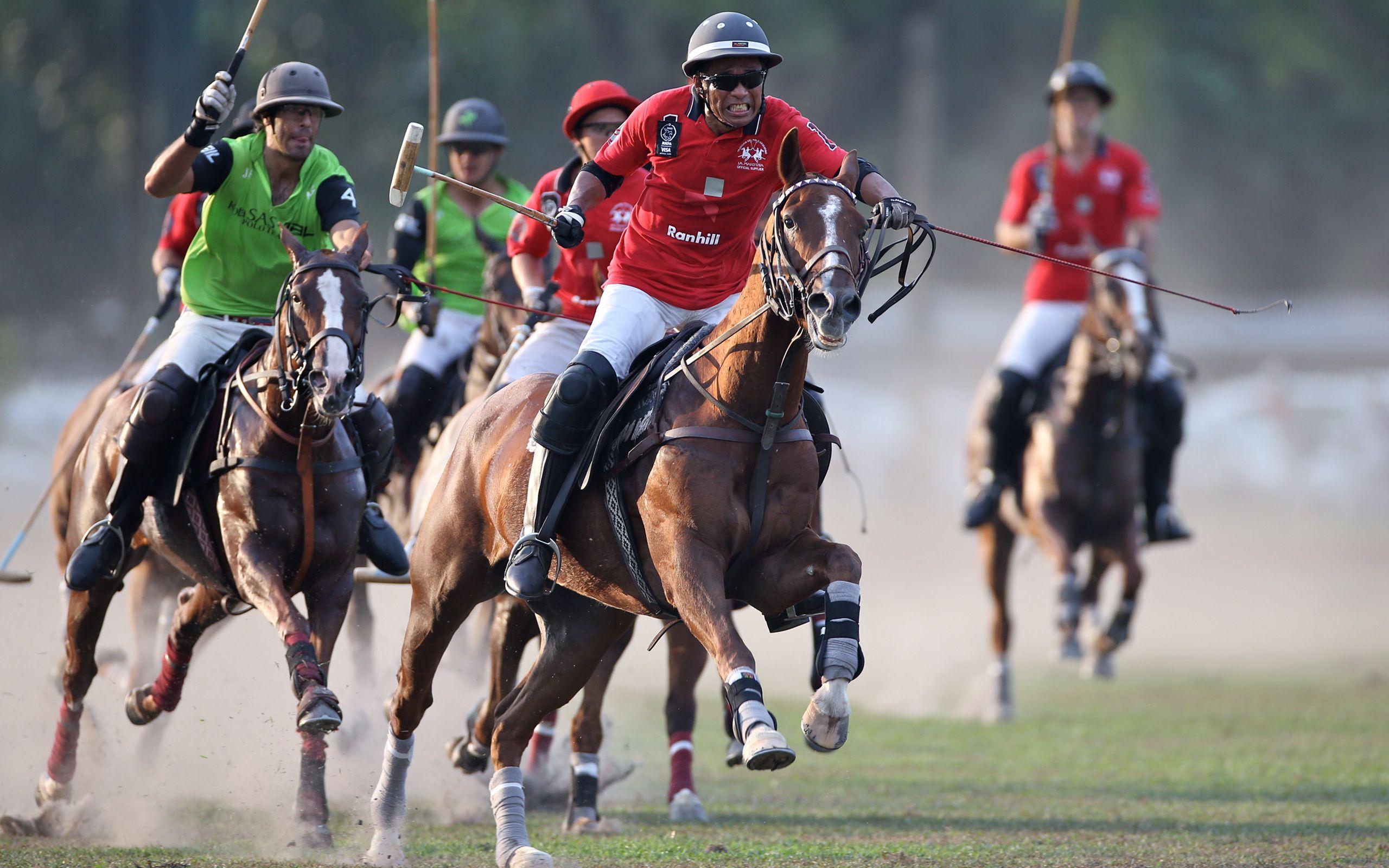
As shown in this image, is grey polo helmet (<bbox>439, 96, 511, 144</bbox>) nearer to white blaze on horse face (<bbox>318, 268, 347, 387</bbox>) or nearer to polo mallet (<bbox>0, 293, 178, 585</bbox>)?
polo mallet (<bbox>0, 293, 178, 585</bbox>)

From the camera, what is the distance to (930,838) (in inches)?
292

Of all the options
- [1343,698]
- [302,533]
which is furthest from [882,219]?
[1343,698]

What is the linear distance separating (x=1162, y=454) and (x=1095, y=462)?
0.69 meters

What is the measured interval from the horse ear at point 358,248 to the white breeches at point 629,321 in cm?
107

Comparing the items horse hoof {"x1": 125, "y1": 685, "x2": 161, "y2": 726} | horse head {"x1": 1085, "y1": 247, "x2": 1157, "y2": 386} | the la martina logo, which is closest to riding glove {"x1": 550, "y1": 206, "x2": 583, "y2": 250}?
the la martina logo

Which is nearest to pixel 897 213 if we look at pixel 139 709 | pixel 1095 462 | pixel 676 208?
pixel 676 208

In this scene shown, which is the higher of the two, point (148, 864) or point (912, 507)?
point (912, 507)

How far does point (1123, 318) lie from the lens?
1208cm

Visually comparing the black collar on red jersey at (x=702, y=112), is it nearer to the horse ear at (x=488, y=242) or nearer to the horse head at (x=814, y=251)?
the horse head at (x=814, y=251)

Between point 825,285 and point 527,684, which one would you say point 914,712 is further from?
point 825,285

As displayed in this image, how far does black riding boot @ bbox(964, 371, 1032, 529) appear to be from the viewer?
12852 mm

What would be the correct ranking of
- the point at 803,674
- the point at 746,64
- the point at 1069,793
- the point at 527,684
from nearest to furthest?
the point at 746,64 < the point at 527,684 < the point at 1069,793 < the point at 803,674

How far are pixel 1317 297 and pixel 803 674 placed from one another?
60.9 feet

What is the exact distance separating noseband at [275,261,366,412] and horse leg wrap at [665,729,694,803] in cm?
251
